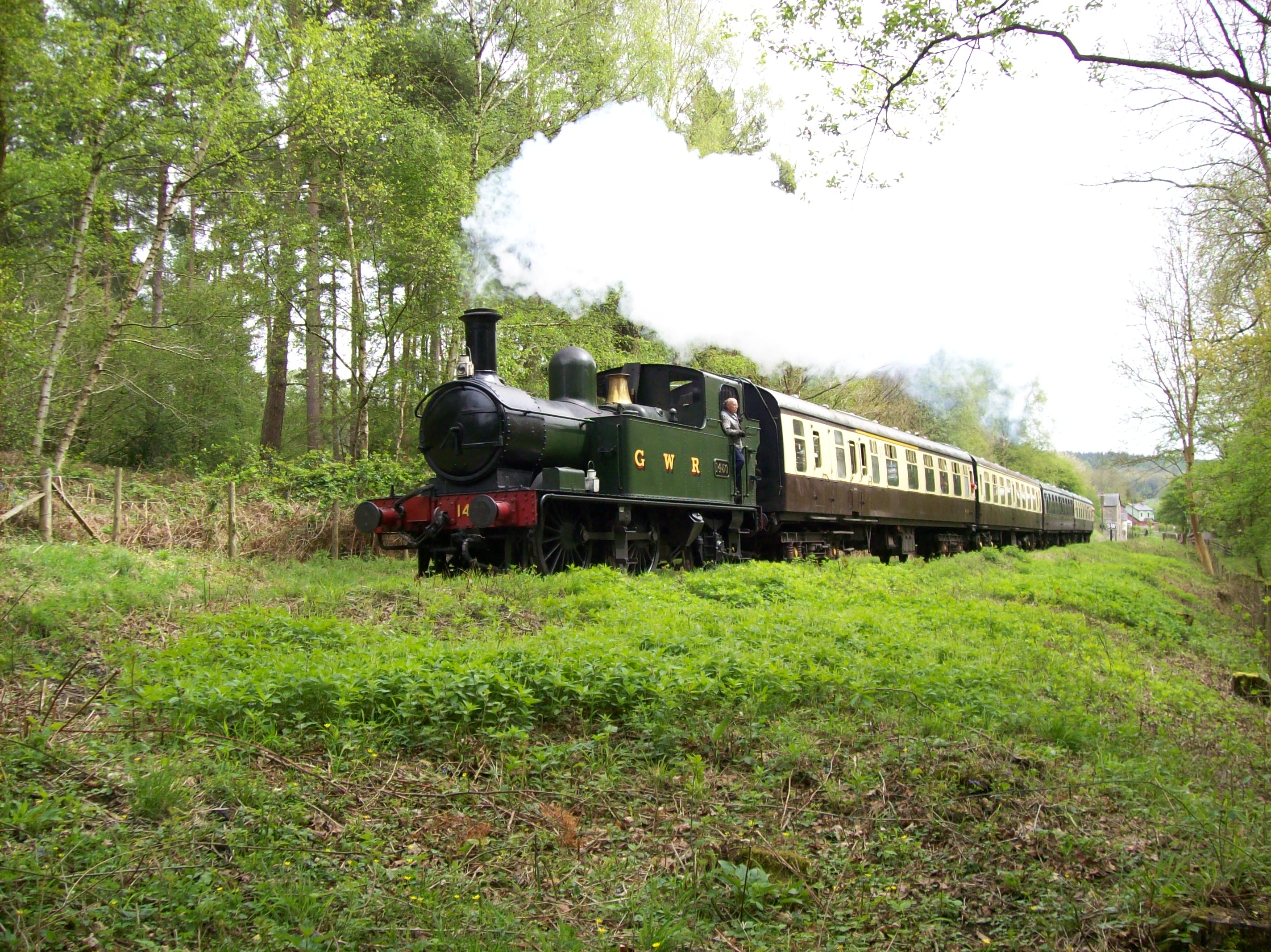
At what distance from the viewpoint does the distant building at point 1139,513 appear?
10606 cm

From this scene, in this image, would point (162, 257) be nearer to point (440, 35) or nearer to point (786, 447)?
point (440, 35)

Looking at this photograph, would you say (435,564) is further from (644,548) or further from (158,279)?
(158,279)

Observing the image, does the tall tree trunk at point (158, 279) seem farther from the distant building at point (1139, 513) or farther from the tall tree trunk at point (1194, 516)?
the distant building at point (1139, 513)

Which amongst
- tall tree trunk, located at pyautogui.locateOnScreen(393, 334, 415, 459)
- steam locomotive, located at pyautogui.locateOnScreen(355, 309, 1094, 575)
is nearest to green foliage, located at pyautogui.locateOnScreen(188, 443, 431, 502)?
steam locomotive, located at pyautogui.locateOnScreen(355, 309, 1094, 575)

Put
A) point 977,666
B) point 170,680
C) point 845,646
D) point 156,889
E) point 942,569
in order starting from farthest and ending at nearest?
point 942,569 < point 845,646 < point 977,666 < point 170,680 < point 156,889

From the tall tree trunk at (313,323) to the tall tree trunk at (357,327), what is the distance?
2.18ft

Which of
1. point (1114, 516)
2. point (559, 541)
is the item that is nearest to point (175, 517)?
point (559, 541)

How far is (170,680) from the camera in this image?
5.00 m

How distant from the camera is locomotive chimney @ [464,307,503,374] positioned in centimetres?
1156

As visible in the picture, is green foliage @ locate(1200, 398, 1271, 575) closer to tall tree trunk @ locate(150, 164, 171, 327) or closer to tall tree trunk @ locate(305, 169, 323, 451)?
tall tree trunk @ locate(305, 169, 323, 451)

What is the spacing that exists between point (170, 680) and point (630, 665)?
2.78 m

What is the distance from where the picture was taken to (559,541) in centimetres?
1114

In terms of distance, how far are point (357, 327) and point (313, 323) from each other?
160cm

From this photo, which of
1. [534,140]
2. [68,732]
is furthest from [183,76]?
[68,732]
